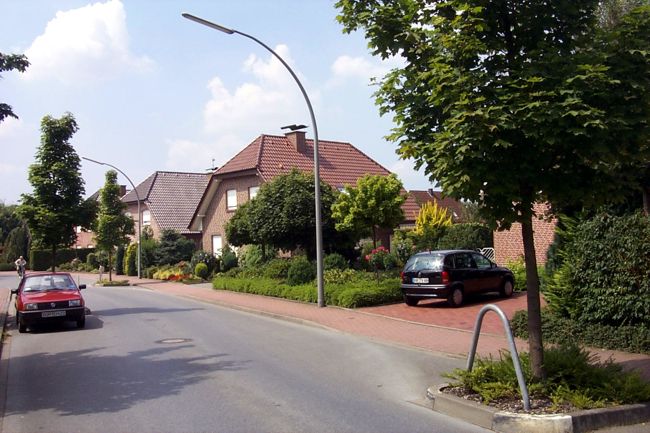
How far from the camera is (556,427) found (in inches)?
232

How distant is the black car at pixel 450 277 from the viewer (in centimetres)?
1608

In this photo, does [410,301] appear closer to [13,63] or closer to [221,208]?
[13,63]

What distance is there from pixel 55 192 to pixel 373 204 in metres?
11.2

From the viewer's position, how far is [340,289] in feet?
60.4

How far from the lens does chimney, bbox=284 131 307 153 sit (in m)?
37.9

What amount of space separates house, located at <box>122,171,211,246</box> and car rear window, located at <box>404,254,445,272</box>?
29025mm

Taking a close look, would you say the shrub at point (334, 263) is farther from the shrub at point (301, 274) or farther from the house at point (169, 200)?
the house at point (169, 200)

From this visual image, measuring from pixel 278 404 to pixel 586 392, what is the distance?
3.51 metres

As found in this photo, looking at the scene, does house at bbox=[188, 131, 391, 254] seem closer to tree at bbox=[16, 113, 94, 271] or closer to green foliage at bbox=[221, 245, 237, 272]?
green foliage at bbox=[221, 245, 237, 272]

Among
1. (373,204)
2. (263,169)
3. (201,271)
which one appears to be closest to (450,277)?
(373,204)

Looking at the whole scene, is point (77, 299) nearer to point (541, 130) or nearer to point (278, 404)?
point (278, 404)

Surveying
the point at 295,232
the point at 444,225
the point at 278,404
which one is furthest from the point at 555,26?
the point at 444,225

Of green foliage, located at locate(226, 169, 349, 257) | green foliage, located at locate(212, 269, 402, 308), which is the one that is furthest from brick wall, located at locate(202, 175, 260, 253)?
green foliage, located at locate(212, 269, 402, 308)

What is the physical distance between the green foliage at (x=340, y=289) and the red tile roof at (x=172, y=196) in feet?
72.0
